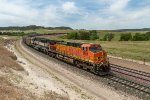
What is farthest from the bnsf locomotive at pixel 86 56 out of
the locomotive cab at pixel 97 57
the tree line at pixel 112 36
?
the tree line at pixel 112 36

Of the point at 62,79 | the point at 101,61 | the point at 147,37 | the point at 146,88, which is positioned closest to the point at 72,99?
the point at 146,88

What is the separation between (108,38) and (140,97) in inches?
4317

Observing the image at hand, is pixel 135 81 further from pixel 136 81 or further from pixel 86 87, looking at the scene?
pixel 86 87

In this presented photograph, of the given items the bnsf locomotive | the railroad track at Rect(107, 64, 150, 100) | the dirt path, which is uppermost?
the bnsf locomotive

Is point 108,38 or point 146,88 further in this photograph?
point 108,38

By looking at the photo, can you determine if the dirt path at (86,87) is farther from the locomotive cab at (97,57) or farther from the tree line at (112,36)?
the tree line at (112,36)

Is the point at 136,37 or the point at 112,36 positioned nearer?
the point at 136,37

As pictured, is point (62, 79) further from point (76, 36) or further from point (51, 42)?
point (76, 36)

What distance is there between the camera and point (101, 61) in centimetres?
3209

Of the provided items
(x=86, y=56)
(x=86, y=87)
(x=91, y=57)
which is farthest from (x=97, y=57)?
(x=86, y=87)

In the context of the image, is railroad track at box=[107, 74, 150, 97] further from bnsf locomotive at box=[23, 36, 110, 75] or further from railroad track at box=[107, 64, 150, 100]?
bnsf locomotive at box=[23, 36, 110, 75]

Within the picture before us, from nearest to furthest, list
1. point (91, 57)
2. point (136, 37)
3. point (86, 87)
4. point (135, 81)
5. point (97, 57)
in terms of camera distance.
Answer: point (86, 87) < point (135, 81) < point (97, 57) < point (91, 57) < point (136, 37)

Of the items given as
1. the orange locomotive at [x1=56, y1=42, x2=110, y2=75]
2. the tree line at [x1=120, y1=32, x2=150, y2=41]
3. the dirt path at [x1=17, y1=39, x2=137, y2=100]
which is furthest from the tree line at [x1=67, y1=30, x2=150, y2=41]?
the dirt path at [x1=17, y1=39, x2=137, y2=100]

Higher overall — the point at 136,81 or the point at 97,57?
the point at 97,57
